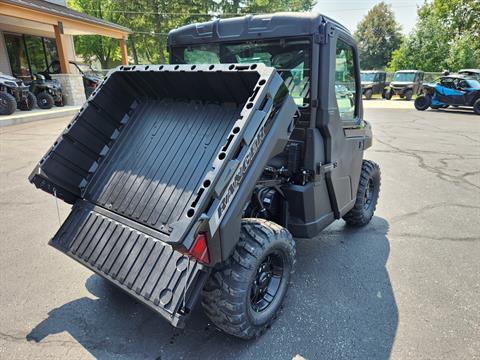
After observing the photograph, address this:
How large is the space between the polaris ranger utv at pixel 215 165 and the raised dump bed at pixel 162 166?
0.03ft

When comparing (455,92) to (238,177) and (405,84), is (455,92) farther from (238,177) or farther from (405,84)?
(238,177)

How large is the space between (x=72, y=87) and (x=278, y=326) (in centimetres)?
1566

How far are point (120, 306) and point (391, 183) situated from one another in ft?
17.5

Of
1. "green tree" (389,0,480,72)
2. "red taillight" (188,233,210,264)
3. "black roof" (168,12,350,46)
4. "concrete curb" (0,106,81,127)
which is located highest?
"green tree" (389,0,480,72)

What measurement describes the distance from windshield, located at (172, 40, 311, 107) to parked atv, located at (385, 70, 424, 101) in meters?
24.8

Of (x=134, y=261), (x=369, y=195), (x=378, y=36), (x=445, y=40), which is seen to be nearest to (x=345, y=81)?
(x=369, y=195)

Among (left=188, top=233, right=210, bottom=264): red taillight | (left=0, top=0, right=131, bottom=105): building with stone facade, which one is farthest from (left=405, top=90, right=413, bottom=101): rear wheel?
(left=188, top=233, right=210, bottom=264): red taillight

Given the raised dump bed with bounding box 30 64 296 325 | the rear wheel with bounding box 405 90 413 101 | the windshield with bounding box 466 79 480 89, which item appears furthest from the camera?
the rear wheel with bounding box 405 90 413 101

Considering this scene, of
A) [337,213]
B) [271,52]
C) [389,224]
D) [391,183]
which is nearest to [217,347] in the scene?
[337,213]

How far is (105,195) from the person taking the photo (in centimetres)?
282

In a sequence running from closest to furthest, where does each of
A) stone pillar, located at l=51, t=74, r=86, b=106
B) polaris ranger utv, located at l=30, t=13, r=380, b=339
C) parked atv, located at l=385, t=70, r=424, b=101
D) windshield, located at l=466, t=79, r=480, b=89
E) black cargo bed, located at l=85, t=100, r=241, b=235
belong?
polaris ranger utv, located at l=30, t=13, r=380, b=339
black cargo bed, located at l=85, t=100, r=241, b=235
stone pillar, located at l=51, t=74, r=86, b=106
windshield, located at l=466, t=79, r=480, b=89
parked atv, located at l=385, t=70, r=424, b=101

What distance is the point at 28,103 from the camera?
1295 centimetres

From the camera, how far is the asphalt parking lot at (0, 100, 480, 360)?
2.39 meters

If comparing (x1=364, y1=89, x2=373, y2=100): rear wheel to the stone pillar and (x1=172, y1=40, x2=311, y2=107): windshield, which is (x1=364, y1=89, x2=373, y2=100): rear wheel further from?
(x1=172, y1=40, x2=311, y2=107): windshield
